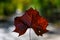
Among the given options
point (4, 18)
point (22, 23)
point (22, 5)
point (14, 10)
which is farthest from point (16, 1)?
point (22, 23)

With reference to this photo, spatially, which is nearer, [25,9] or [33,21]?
[33,21]

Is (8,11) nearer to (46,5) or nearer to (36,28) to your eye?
(46,5)

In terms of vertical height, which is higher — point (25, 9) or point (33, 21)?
point (25, 9)

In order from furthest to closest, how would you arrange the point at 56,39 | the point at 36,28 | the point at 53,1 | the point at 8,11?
the point at 8,11 < the point at 53,1 < the point at 56,39 < the point at 36,28

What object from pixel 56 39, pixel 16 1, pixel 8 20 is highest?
pixel 16 1

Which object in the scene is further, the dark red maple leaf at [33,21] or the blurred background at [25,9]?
the blurred background at [25,9]

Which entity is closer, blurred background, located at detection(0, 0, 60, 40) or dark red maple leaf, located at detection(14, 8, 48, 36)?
dark red maple leaf, located at detection(14, 8, 48, 36)

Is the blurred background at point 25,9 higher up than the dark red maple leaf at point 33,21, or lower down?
higher up

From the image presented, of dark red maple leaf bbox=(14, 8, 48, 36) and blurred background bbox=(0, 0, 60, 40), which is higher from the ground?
blurred background bbox=(0, 0, 60, 40)
